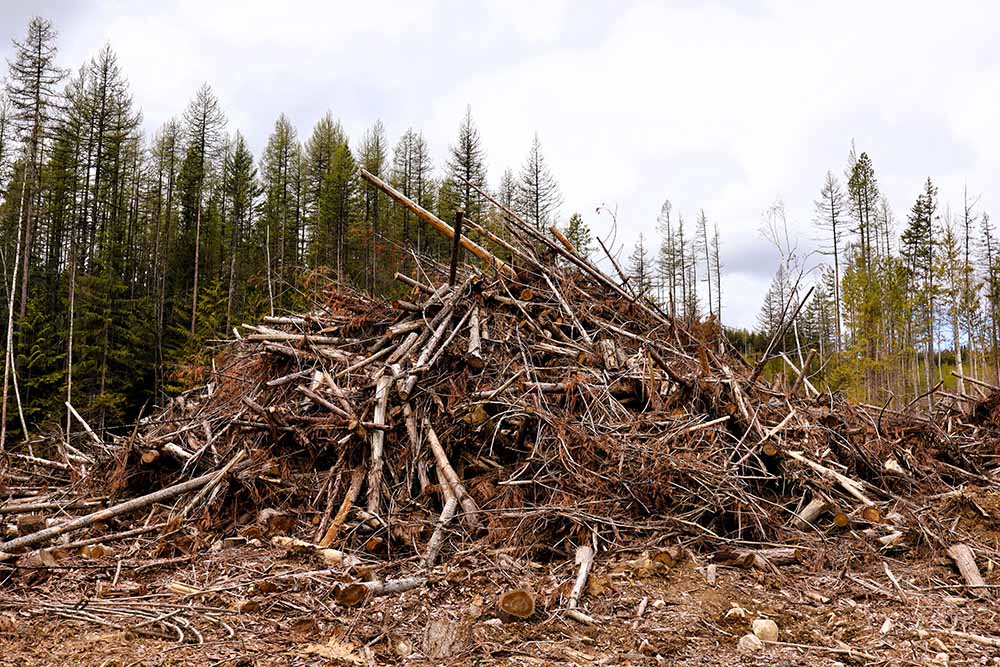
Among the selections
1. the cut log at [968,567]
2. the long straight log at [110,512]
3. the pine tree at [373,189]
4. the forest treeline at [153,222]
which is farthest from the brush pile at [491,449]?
the pine tree at [373,189]

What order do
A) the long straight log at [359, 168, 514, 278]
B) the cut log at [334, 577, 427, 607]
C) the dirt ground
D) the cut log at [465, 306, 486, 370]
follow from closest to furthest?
1. the dirt ground
2. the cut log at [334, 577, 427, 607]
3. the cut log at [465, 306, 486, 370]
4. the long straight log at [359, 168, 514, 278]

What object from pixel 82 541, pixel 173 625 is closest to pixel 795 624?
pixel 173 625

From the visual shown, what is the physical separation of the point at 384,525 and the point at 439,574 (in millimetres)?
785

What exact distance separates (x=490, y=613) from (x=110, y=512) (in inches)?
127

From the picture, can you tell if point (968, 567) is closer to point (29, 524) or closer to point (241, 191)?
point (29, 524)

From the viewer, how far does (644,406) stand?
603 centimetres

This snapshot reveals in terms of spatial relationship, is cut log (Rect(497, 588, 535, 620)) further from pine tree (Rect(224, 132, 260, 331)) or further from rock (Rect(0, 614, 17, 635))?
pine tree (Rect(224, 132, 260, 331))

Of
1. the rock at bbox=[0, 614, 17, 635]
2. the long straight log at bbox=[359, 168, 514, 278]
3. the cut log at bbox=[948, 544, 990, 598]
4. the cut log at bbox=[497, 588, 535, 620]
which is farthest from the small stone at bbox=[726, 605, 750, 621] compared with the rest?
the long straight log at bbox=[359, 168, 514, 278]

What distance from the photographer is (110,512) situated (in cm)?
484

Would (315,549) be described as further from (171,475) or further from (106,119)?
(106,119)

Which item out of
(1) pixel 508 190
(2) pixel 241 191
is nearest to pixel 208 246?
(2) pixel 241 191

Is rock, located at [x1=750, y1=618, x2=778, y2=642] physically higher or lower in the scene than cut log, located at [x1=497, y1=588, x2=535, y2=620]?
lower

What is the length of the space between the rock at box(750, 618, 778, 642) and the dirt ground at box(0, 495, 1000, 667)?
0.04 meters

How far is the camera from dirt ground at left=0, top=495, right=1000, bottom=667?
296 cm
